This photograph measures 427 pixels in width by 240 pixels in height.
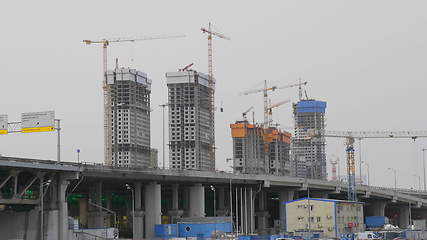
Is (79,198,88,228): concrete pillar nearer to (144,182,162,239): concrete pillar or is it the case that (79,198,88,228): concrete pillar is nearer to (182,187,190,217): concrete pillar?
(144,182,162,239): concrete pillar

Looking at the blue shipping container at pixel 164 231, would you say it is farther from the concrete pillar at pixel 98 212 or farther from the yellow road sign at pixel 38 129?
the yellow road sign at pixel 38 129

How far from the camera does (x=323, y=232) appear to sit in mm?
172250

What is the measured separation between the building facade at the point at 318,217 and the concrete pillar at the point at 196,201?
21.0 m

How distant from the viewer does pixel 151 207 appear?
160 meters

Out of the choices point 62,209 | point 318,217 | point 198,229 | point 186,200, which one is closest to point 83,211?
point 186,200

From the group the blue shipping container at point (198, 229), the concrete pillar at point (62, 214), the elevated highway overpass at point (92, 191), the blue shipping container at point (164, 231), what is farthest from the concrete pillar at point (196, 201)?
the concrete pillar at point (62, 214)

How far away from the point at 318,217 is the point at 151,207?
41737 mm

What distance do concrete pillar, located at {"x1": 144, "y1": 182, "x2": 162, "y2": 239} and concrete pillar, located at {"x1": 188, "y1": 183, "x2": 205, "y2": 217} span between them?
631 inches

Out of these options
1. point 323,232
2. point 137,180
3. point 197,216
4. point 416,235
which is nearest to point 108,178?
point 137,180

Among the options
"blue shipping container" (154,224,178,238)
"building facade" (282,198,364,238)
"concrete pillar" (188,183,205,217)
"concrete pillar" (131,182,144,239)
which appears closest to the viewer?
"blue shipping container" (154,224,178,238)

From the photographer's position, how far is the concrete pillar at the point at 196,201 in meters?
175

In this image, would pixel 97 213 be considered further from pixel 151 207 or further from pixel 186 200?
pixel 186 200

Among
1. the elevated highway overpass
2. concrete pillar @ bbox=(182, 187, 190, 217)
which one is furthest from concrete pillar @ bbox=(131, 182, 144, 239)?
concrete pillar @ bbox=(182, 187, 190, 217)

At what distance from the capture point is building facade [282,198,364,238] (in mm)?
174125
